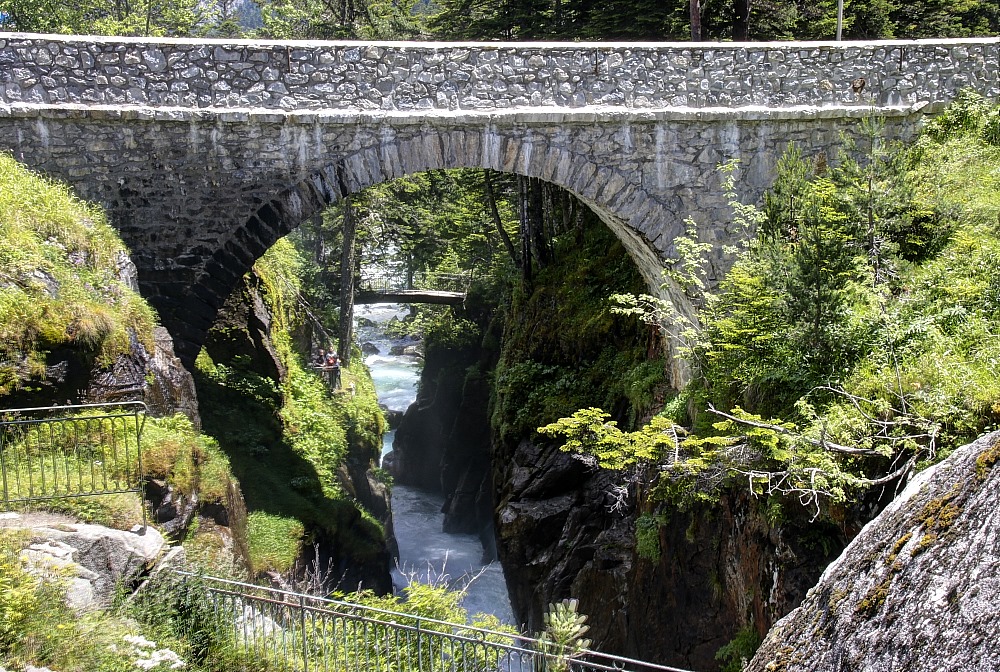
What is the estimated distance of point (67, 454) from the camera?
7.86 metres

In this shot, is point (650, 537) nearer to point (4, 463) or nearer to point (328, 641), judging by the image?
point (328, 641)

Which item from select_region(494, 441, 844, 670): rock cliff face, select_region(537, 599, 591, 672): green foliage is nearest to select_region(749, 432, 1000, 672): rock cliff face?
select_region(537, 599, 591, 672): green foliage

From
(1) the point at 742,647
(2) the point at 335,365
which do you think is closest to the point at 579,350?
(2) the point at 335,365

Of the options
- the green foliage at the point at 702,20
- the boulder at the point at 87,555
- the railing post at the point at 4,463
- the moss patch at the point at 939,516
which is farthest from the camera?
the green foliage at the point at 702,20

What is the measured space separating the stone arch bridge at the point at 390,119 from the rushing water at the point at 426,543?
4.68m

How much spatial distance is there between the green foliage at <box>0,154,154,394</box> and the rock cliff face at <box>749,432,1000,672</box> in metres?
6.98

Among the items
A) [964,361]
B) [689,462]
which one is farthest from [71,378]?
[964,361]

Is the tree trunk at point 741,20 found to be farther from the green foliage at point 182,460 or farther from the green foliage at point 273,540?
the green foliage at point 182,460

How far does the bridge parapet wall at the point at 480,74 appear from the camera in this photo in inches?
374

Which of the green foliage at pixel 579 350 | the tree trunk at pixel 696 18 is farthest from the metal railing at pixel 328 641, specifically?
the tree trunk at pixel 696 18

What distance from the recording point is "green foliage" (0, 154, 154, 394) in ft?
25.9

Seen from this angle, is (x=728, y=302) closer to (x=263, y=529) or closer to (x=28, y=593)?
(x=28, y=593)

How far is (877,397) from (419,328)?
18435 mm

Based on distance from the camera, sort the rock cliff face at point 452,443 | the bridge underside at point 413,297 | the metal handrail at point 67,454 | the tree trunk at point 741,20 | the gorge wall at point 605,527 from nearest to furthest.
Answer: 1. the gorge wall at point 605,527
2. the metal handrail at point 67,454
3. the tree trunk at point 741,20
4. the rock cliff face at point 452,443
5. the bridge underside at point 413,297
